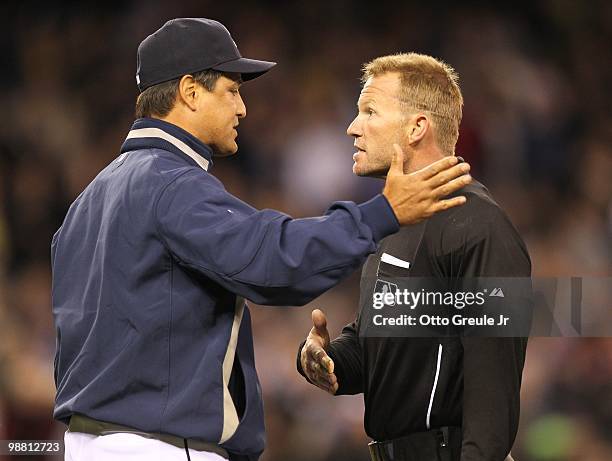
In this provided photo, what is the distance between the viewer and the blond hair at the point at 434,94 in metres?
2.57

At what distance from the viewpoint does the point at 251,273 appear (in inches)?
80.6

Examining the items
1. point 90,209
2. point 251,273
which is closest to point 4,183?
point 90,209

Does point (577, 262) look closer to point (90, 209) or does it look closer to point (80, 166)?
point (80, 166)

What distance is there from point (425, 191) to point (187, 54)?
638 mm

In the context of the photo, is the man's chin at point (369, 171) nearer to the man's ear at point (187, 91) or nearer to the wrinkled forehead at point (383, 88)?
the wrinkled forehead at point (383, 88)

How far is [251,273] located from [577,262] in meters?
3.15

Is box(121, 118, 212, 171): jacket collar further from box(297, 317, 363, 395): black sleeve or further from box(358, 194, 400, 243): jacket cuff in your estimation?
box(297, 317, 363, 395): black sleeve

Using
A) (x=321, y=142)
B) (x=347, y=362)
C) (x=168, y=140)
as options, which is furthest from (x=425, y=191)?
(x=321, y=142)

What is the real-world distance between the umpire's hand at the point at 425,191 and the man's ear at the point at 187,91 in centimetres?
52

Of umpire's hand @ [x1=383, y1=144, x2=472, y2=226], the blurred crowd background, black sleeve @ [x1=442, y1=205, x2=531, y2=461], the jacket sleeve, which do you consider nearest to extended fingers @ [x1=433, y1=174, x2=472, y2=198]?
umpire's hand @ [x1=383, y1=144, x2=472, y2=226]

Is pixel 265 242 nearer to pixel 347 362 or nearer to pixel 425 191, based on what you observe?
pixel 425 191

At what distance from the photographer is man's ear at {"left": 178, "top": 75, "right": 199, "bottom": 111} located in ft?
7.63

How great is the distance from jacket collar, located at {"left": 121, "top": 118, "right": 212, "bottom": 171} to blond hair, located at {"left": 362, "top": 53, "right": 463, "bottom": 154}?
551 millimetres

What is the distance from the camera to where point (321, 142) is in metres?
5.38
